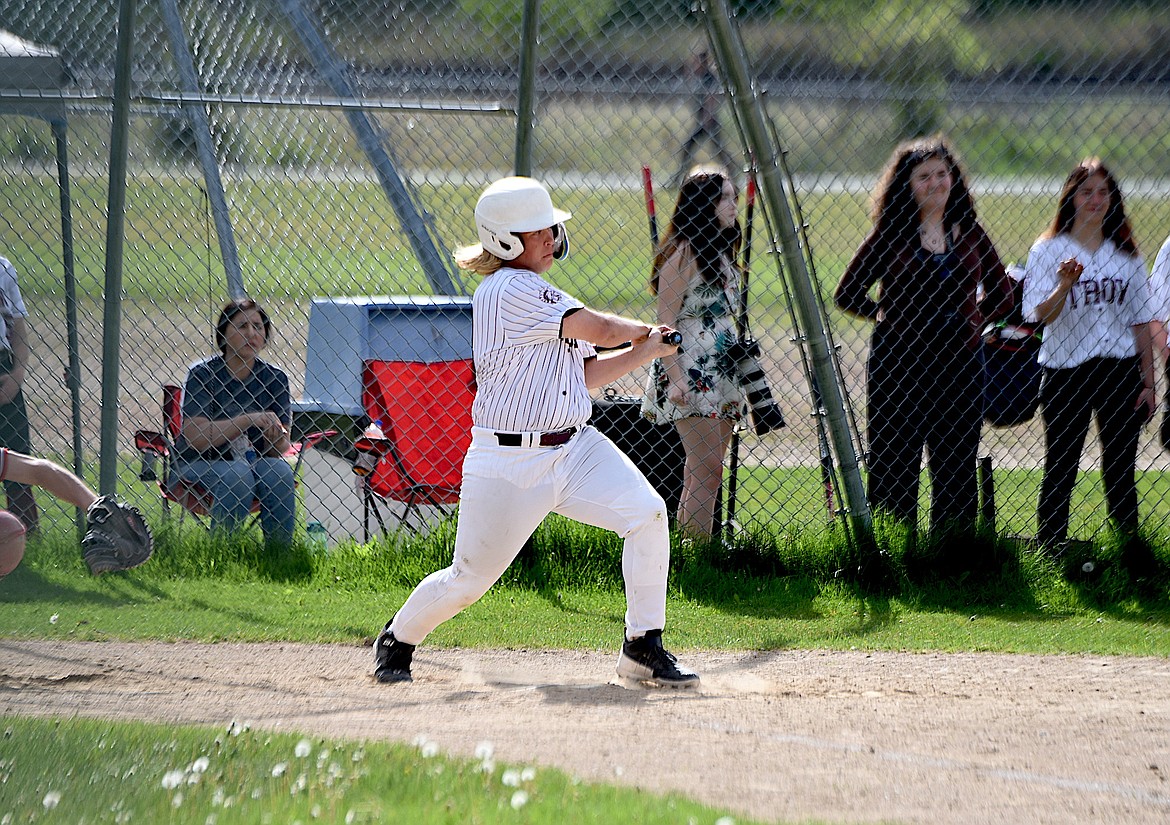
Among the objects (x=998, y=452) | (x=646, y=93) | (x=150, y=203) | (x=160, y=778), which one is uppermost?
(x=646, y=93)

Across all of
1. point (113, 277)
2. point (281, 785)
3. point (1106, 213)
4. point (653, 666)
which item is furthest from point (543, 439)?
point (1106, 213)

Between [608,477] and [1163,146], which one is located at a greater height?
[1163,146]

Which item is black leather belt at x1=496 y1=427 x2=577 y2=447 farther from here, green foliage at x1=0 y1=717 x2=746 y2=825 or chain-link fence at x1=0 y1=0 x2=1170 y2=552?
chain-link fence at x1=0 y1=0 x2=1170 y2=552

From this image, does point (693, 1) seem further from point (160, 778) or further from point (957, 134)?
point (160, 778)

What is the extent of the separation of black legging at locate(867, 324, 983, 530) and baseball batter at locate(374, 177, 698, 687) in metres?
2.01

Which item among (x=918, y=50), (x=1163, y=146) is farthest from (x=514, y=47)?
(x=1163, y=146)

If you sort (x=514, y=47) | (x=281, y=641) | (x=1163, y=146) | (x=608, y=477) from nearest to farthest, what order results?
1. (x=608, y=477)
2. (x=281, y=641)
3. (x=514, y=47)
4. (x=1163, y=146)

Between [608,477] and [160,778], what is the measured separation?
1.82 meters

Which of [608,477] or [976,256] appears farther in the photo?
[976,256]

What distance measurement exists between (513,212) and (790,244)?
5.49ft

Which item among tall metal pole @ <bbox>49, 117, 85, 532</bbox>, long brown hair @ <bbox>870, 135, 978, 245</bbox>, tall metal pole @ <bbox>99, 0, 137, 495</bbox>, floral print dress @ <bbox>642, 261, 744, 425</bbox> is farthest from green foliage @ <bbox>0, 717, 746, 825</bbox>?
long brown hair @ <bbox>870, 135, 978, 245</bbox>

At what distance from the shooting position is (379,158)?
6863 millimetres

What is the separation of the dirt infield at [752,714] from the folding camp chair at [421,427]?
Answer: 150cm

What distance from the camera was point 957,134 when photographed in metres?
7.14
